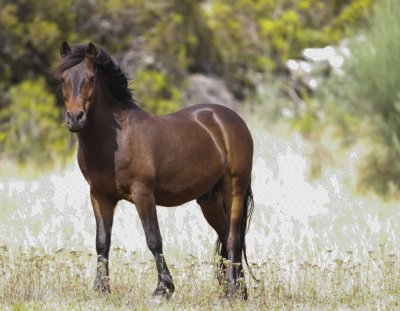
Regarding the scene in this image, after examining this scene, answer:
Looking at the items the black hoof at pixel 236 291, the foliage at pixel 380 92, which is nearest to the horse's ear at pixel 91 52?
the black hoof at pixel 236 291

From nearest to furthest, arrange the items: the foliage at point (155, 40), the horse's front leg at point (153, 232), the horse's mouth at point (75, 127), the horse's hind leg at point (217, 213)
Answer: the horse's mouth at point (75, 127) → the horse's front leg at point (153, 232) → the horse's hind leg at point (217, 213) → the foliage at point (155, 40)

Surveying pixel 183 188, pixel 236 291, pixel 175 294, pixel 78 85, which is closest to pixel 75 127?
pixel 78 85

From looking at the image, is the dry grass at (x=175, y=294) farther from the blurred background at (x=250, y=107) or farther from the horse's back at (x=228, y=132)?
the horse's back at (x=228, y=132)

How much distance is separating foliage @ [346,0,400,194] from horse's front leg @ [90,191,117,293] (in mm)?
9367

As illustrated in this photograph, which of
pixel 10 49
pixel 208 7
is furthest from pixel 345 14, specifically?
pixel 10 49

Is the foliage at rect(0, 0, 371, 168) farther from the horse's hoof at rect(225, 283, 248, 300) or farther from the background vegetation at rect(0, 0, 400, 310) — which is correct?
the horse's hoof at rect(225, 283, 248, 300)

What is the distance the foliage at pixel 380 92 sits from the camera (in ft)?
52.7

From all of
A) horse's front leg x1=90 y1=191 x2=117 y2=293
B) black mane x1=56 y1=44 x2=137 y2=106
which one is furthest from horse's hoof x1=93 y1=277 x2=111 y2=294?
black mane x1=56 y1=44 x2=137 y2=106

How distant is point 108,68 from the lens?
23.4 feet

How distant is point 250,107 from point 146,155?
16.5 metres

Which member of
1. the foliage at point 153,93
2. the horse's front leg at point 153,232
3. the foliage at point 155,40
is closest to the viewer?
the horse's front leg at point 153,232

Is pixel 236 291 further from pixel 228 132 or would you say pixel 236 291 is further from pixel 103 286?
pixel 228 132

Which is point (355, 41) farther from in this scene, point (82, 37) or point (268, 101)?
point (82, 37)

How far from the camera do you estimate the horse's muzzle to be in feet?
21.4
